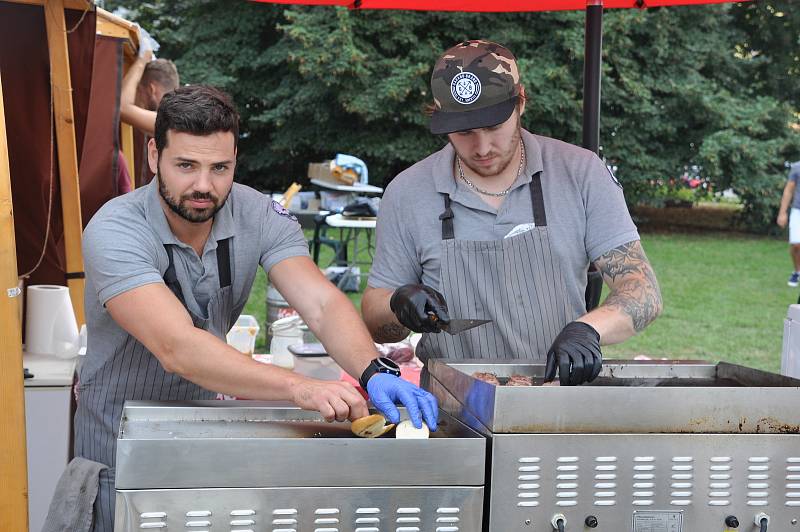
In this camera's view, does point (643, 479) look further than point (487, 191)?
No

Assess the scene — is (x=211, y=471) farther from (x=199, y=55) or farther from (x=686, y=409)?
(x=199, y=55)

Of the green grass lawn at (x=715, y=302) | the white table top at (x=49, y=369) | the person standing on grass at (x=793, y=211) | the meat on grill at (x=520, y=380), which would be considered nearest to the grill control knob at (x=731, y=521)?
the meat on grill at (x=520, y=380)

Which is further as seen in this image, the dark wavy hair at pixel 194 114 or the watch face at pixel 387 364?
the dark wavy hair at pixel 194 114

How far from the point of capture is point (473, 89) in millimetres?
2137

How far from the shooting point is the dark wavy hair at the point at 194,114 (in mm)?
1876

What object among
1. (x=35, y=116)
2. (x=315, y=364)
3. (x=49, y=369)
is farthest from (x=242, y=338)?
(x=35, y=116)

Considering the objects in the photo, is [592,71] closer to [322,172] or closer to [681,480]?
[681,480]

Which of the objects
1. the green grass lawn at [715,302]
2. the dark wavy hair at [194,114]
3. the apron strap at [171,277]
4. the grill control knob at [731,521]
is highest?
the dark wavy hair at [194,114]

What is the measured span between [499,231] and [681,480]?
2.86 ft

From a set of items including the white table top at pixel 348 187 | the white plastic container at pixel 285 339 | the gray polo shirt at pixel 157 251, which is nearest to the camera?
the gray polo shirt at pixel 157 251

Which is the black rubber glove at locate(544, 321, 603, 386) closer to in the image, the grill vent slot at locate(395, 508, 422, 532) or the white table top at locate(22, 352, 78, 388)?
the grill vent slot at locate(395, 508, 422, 532)

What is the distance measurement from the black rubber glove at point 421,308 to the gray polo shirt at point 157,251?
36 cm

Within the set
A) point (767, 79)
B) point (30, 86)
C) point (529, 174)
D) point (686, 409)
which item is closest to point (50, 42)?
point (30, 86)

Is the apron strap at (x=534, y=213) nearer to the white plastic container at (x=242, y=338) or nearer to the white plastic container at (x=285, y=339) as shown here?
the white plastic container at (x=285, y=339)
